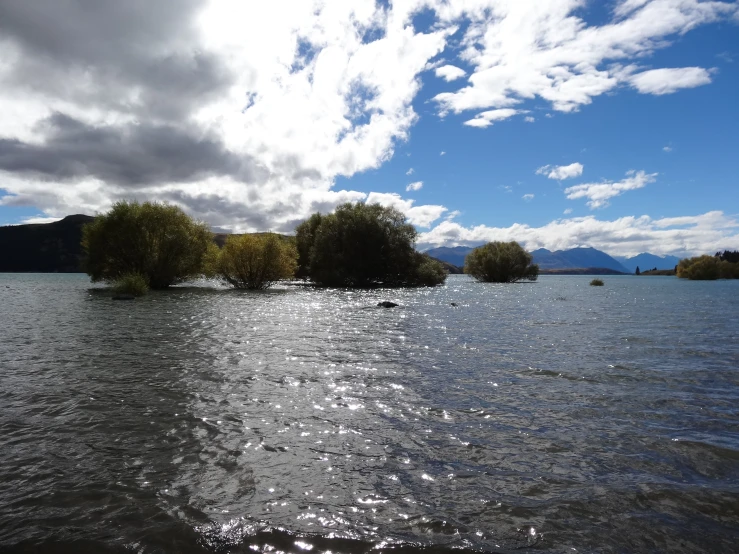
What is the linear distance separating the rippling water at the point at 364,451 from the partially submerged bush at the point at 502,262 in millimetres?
128004

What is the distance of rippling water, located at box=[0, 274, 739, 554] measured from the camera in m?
6.54

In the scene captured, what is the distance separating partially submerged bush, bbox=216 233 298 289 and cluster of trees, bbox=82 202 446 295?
0.17 m

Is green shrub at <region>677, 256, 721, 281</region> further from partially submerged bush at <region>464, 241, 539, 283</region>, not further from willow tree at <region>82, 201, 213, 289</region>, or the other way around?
willow tree at <region>82, 201, 213, 289</region>

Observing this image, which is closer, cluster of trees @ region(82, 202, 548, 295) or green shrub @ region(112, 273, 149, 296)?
green shrub @ region(112, 273, 149, 296)

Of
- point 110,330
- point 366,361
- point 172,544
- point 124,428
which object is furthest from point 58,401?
point 110,330

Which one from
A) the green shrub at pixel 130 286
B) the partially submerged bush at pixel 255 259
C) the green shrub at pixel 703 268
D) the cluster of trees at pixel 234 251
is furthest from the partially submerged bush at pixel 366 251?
the green shrub at pixel 703 268

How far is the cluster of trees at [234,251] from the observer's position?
75312 mm

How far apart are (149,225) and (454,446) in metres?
77.5

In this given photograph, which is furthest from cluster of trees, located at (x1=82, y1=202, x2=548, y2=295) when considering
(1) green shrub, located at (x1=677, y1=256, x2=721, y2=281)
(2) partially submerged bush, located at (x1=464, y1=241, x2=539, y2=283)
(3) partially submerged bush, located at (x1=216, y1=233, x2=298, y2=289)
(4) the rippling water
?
(1) green shrub, located at (x1=677, y1=256, x2=721, y2=281)

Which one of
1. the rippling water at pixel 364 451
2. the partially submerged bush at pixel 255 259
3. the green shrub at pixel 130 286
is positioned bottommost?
the rippling water at pixel 364 451

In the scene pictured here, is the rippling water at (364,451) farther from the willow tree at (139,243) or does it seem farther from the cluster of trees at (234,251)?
the willow tree at (139,243)

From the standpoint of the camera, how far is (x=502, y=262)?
481 feet

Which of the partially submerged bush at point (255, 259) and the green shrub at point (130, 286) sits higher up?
the partially submerged bush at point (255, 259)

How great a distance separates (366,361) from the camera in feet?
63.9
